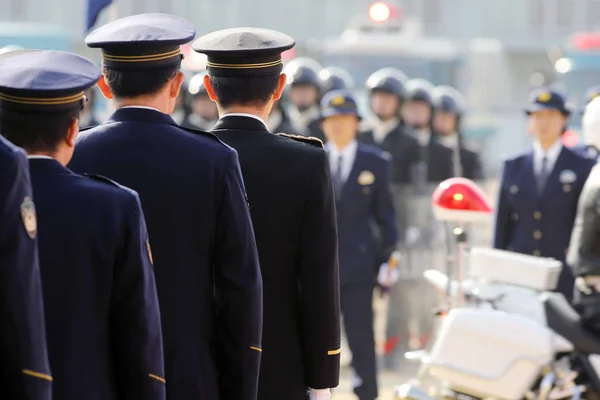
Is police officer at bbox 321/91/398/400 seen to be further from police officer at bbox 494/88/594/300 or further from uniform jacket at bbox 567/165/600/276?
uniform jacket at bbox 567/165/600/276

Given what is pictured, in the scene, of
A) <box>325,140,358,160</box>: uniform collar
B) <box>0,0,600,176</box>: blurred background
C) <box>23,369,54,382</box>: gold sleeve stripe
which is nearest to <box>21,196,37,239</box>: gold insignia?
<box>23,369,54,382</box>: gold sleeve stripe

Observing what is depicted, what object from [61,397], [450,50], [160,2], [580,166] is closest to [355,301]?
[580,166]

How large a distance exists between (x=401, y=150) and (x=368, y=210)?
98.7 inches

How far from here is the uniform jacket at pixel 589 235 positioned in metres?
6.03

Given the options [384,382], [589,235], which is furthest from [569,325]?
[384,382]

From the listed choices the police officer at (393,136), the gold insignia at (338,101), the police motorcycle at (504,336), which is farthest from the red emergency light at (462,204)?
the police officer at (393,136)

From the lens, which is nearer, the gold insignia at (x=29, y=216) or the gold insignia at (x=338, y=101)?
Result: the gold insignia at (x=29, y=216)

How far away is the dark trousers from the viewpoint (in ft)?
25.8

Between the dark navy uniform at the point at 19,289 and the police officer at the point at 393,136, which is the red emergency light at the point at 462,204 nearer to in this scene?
Answer: the police officer at the point at 393,136

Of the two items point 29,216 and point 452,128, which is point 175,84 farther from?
point 452,128

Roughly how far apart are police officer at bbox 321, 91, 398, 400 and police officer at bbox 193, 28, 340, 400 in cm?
356

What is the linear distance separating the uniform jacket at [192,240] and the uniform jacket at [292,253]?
1.24ft

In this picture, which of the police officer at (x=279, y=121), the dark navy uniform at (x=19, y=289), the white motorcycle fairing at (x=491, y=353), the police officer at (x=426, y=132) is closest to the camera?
the dark navy uniform at (x=19, y=289)

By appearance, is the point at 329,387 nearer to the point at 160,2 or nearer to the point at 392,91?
the point at 392,91
